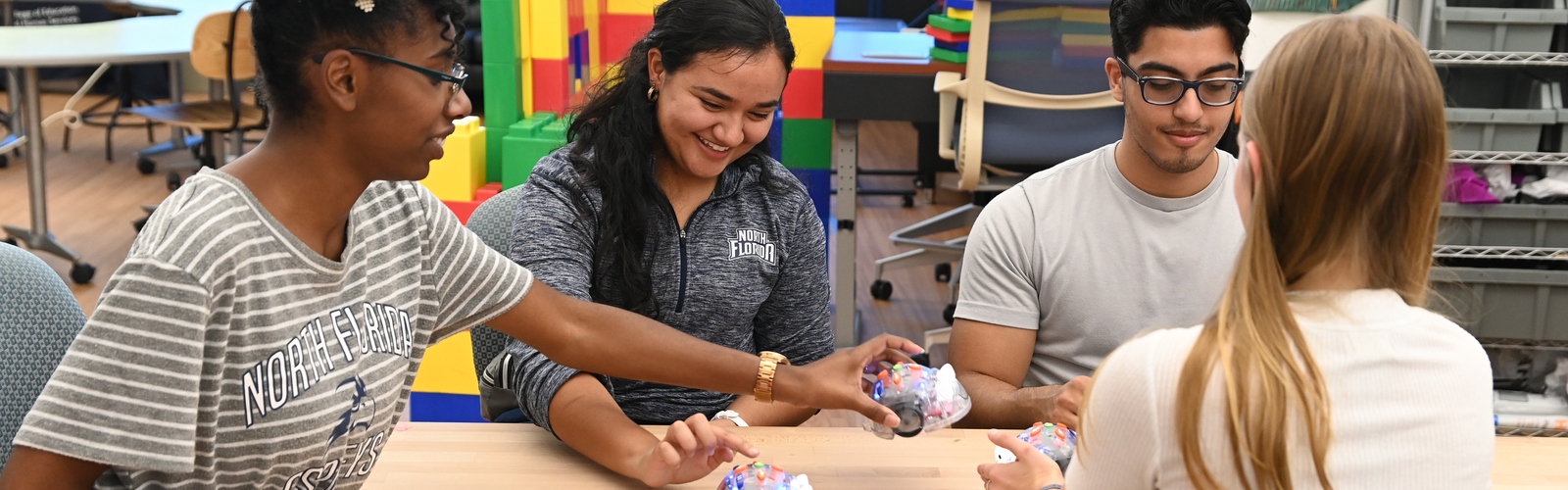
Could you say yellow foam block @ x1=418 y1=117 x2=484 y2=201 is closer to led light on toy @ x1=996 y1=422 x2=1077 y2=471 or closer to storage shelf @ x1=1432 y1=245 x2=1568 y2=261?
led light on toy @ x1=996 y1=422 x2=1077 y2=471

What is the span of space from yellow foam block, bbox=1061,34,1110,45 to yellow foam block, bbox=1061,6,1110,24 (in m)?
0.04

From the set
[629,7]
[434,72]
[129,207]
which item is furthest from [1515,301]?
[129,207]

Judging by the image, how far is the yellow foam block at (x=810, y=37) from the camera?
320 cm

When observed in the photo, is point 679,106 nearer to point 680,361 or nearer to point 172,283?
point 680,361

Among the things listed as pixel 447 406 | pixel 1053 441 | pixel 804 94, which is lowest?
pixel 447 406

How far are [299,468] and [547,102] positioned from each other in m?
1.77

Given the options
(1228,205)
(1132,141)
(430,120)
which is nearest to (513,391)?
(430,120)

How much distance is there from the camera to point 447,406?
2725 millimetres

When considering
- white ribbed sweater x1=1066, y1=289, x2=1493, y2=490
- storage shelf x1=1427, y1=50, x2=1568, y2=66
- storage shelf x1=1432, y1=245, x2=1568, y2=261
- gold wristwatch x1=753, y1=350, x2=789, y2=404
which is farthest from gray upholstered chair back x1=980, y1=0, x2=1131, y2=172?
white ribbed sweater x1=1066, y1=289, x2=1493, y2=490

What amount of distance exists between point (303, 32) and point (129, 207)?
16.1 ft

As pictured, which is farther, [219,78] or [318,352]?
[219,78]

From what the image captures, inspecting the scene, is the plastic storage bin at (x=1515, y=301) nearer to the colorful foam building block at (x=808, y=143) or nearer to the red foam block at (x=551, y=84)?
the colorful foam building block at (x=808, y=143)

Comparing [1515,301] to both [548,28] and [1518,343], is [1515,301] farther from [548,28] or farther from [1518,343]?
[548,28]

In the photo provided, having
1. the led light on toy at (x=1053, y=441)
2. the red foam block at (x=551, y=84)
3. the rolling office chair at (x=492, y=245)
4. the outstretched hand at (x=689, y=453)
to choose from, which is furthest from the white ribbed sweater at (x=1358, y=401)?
the red foam block at (x=551, y=84)
